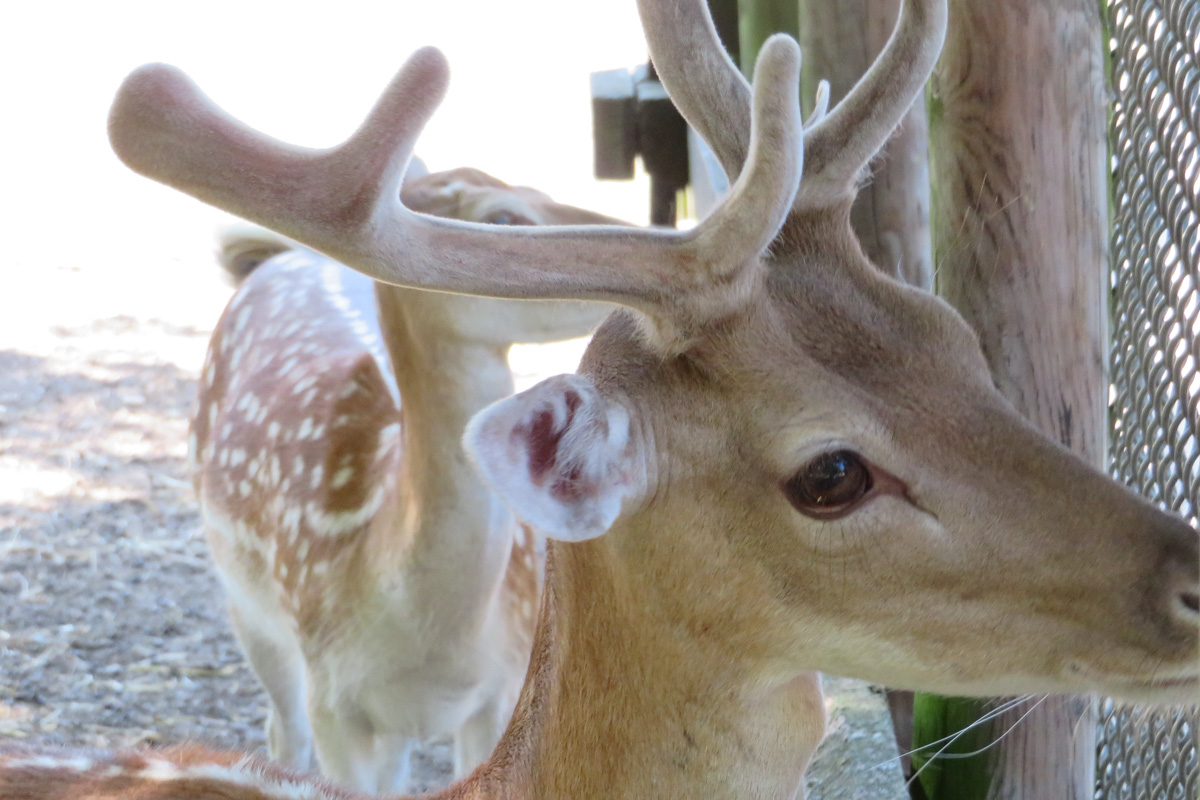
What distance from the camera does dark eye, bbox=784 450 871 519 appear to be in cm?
152

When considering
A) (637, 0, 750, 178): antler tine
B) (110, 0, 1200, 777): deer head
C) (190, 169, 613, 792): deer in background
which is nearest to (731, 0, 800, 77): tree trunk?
(190, 169, 613, 792): deer in background

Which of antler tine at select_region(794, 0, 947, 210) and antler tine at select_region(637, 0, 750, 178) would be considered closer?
antler tine at select_region(794, 0, 947, 210)

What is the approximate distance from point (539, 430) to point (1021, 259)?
939 millimetres

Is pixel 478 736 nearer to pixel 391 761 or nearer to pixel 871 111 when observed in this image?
pixel 391 761

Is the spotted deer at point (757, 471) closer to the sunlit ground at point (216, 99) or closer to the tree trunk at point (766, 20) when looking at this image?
A: the tree trunk at point (766, 20)

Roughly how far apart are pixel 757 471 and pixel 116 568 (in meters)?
3.61

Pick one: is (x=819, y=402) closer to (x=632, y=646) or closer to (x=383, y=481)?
(x=632, y=646)

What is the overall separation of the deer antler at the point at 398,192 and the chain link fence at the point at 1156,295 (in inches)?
31.7

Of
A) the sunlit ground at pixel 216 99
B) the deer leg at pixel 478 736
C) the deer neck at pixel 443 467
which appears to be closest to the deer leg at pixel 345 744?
the deer leg at pixel 478 736

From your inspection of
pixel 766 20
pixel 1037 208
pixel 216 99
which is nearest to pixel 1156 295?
pixel 1037 208

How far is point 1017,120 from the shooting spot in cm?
204

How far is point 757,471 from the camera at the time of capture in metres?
1.56

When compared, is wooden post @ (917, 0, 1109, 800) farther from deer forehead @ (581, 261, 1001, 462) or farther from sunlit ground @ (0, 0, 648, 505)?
sunlit ground @ (0, 0, 648, 505)

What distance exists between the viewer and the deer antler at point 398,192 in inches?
55.1
